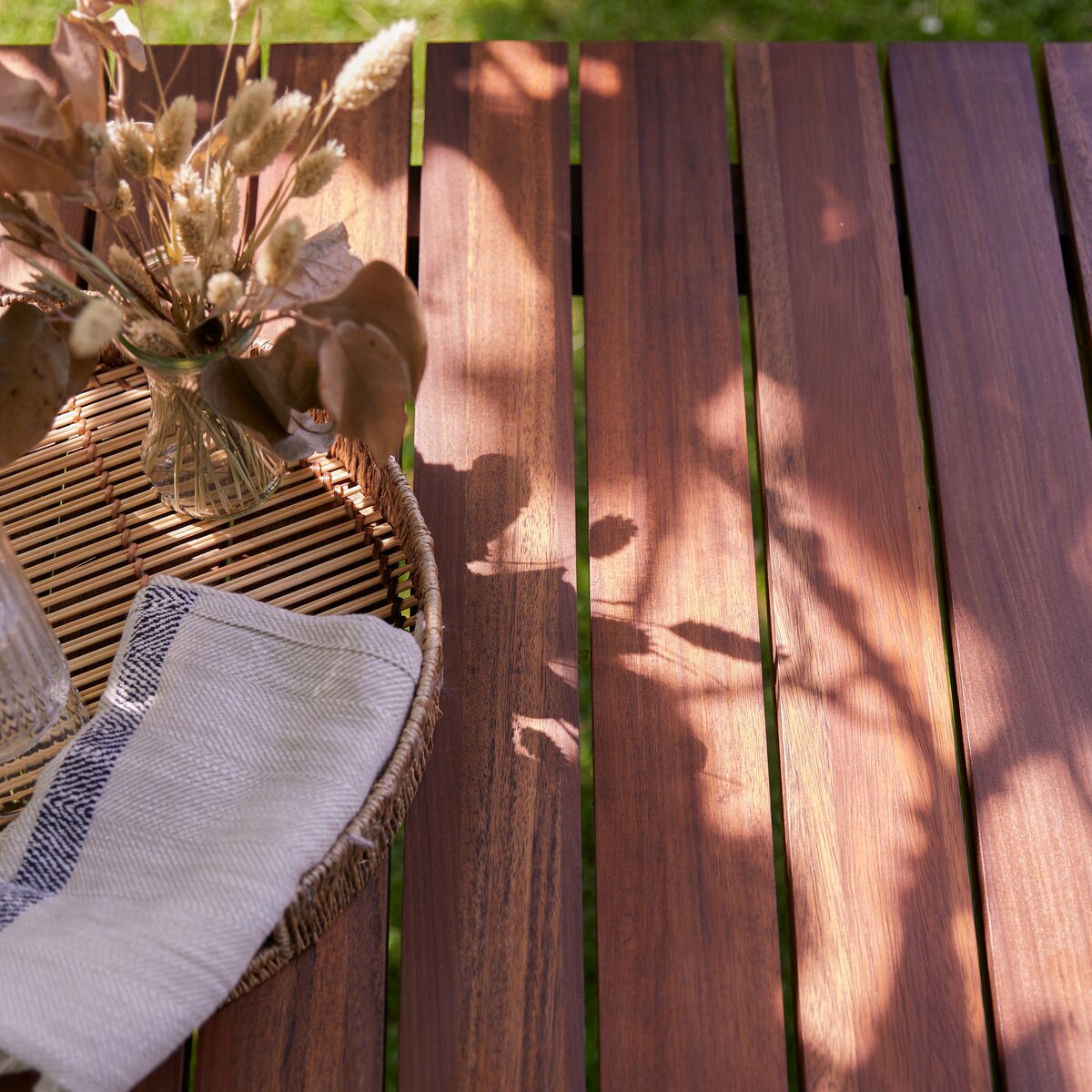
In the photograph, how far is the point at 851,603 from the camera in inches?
45.4

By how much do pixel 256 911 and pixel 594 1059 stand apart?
2.58ft

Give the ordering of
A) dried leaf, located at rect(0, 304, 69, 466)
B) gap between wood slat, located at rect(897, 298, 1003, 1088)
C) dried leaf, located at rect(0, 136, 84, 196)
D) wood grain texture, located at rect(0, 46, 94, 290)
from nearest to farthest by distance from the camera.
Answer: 1. dried leaf, located at rect(0, 136, 84, 196)
2. dried leaf, located at rect(0, 304, 69, 466)
3. gap between wood slat, located at rect(897, 298, 1003, 1088)
4. wood grain texture, located at rect(0, 46, 94, 290)

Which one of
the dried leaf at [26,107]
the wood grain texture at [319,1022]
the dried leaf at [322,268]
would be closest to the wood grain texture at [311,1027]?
the wood grain texture at [319,1022]

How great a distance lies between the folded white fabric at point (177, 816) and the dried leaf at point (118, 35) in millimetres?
424

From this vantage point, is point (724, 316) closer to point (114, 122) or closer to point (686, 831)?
point (686, 831)

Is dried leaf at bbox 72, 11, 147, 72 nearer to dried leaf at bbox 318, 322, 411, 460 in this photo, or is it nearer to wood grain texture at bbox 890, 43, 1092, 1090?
dried leaf at bbox 318, 322, 411, 460

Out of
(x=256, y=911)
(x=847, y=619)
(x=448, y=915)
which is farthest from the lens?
(x=847, y=619)

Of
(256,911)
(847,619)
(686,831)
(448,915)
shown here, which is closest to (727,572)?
(847,619)

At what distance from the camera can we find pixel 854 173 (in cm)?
141

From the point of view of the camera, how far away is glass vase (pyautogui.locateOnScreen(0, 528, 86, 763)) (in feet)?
2.97

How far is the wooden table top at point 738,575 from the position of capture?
0.97 meters

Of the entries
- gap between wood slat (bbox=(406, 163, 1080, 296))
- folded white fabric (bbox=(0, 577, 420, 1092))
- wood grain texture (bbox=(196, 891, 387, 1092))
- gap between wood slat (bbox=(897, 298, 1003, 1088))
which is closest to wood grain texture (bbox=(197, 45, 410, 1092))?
wood grain texture (bbox=(196, 891, 387, 1092))

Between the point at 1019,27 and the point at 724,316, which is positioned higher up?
the point at 1019,27

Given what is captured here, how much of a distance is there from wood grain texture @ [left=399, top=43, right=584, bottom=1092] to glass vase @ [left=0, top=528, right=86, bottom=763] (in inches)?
12.3
